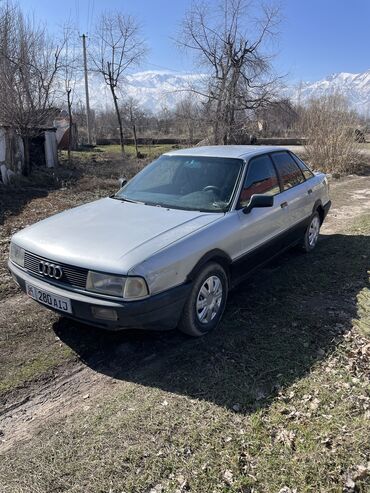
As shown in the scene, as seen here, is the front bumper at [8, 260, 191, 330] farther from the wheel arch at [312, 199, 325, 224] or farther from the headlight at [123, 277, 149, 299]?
the wheel arch at [312, 199, 325, 224]

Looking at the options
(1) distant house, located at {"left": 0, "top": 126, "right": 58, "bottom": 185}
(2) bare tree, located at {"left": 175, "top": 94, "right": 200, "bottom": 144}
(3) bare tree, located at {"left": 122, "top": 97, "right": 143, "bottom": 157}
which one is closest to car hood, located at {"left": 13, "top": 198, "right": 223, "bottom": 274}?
(1) distant house, located at {"left": 0, "top": 126, "right": 58, "bottom": 185}

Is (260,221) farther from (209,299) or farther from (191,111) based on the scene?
(191,111)

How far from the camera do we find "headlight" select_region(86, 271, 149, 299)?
3031mm

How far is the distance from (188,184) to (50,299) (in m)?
1.92

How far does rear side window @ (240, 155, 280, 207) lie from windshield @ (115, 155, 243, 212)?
15 centimetres

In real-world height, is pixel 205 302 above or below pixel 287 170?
below

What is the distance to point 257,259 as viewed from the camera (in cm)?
452

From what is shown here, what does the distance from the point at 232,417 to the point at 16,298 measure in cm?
290

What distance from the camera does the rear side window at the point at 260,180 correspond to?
14.3ft

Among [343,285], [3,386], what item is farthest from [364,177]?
[3,386]

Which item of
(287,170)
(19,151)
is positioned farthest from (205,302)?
(19,151)

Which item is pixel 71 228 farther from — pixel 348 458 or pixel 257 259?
pixel 348 458

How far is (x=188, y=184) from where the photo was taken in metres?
4.44

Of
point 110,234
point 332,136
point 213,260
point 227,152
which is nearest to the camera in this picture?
point 110,234
